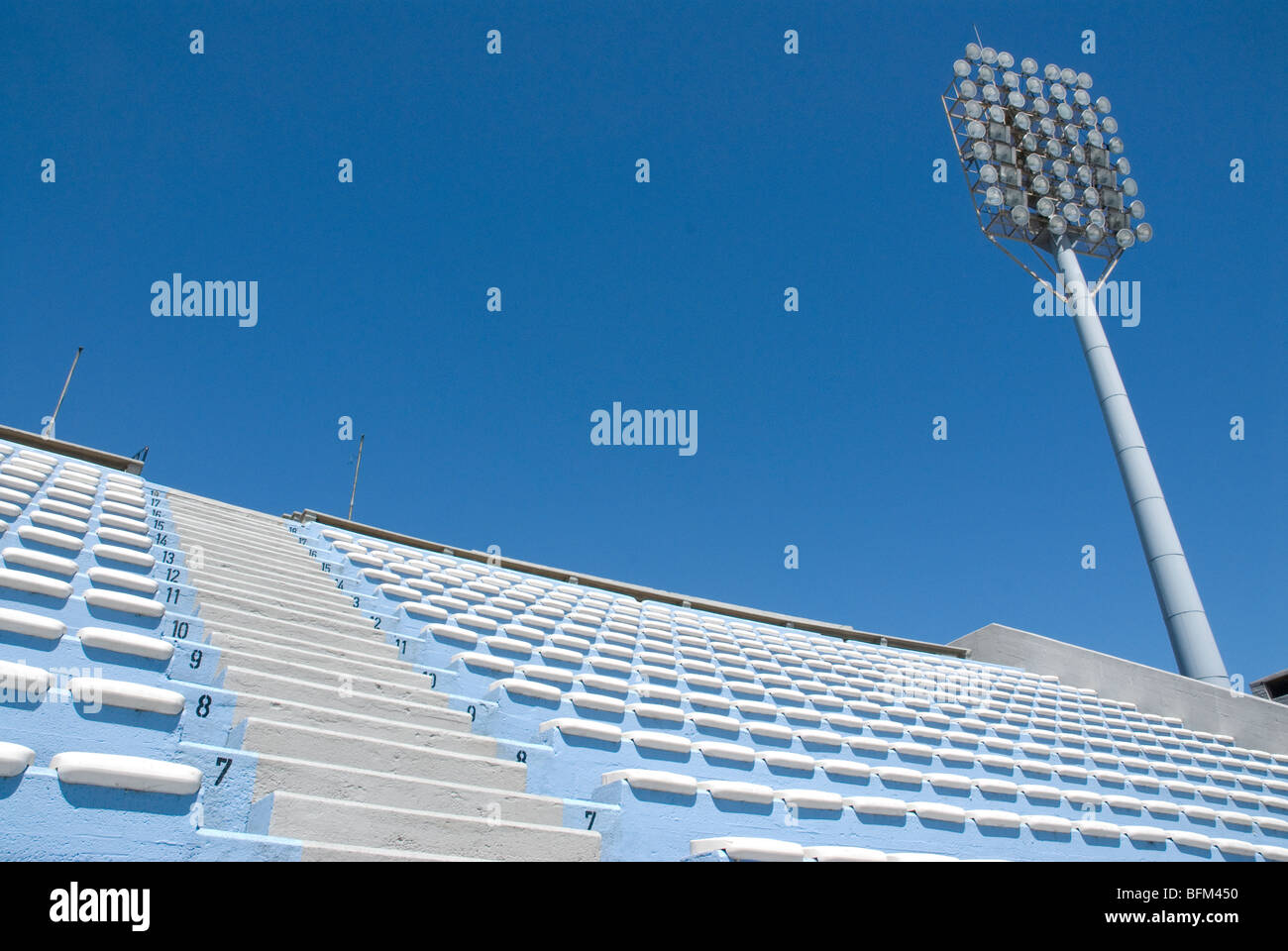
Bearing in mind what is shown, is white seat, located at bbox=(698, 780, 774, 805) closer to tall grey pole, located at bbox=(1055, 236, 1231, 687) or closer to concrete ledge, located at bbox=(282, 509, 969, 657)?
concrete ledge, located at bbox=(282, 509, 969, 657)

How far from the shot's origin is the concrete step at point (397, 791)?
254cm

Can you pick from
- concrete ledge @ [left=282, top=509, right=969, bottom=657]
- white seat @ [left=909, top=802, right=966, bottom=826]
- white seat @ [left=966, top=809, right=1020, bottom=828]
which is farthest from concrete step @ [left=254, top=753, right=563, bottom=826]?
concrete ledge @ [left=282, top=509, right=969, bottom=657]

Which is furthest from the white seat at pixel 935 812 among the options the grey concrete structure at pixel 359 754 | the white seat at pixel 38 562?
the white seat at pixel 38 562

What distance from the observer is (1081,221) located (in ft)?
47.4

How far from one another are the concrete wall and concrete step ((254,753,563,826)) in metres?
9.54

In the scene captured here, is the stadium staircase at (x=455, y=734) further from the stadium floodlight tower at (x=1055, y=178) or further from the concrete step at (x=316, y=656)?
the stadium floodlight tower at (x=1055, y=178)

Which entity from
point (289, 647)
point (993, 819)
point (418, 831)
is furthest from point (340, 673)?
point (993, 819)

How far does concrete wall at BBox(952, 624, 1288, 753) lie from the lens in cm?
911

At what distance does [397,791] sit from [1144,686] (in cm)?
1050

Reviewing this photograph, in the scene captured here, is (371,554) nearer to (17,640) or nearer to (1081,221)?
(17,640)

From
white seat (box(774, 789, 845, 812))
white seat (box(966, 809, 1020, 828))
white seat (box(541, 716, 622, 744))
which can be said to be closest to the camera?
white seat (box(774, 789, 845, 812))

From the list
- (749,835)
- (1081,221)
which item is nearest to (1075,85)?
(1081,221)

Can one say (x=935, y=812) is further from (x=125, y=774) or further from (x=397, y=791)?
(x=125, y=774)
